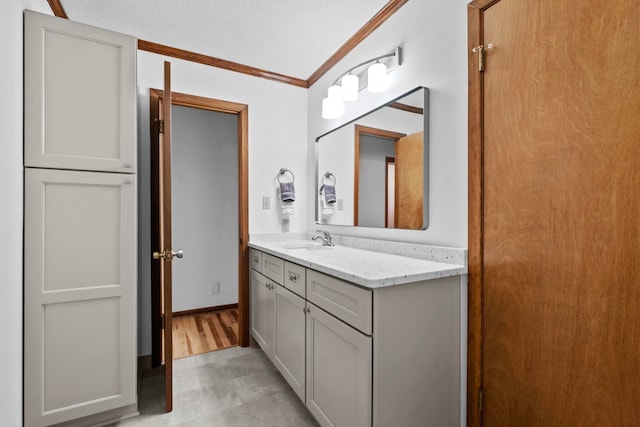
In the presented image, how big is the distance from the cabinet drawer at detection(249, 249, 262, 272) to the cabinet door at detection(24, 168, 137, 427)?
866 millimetres

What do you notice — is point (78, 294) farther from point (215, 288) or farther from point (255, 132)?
point (215, 288)

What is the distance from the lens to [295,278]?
5.54 feet

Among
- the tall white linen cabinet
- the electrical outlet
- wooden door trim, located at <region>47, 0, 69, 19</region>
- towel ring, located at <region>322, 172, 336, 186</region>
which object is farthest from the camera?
the electrical outlet

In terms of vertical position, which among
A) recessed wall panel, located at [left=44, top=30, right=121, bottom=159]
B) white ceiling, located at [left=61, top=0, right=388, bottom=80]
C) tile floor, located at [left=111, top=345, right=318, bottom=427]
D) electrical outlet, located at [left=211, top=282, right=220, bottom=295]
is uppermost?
white ceiling, located at [left=61, top=0, right=388, bottom=80]

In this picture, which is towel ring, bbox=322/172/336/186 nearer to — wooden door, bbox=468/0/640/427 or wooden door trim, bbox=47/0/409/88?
wooden door trim, bbox=47/0/409/88

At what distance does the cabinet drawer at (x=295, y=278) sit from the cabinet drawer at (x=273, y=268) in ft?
0.28

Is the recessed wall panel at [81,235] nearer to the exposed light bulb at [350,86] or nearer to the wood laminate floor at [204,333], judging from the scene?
the wood laminate floor at [204,333]

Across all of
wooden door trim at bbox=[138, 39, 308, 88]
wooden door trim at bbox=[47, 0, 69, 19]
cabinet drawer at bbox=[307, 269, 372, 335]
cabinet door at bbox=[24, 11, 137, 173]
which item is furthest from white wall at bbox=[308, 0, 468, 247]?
wooden door trim at bbox=[47, 0, 69, 19]

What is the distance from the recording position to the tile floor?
1647 millimetres

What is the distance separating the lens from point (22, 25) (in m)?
1.36
